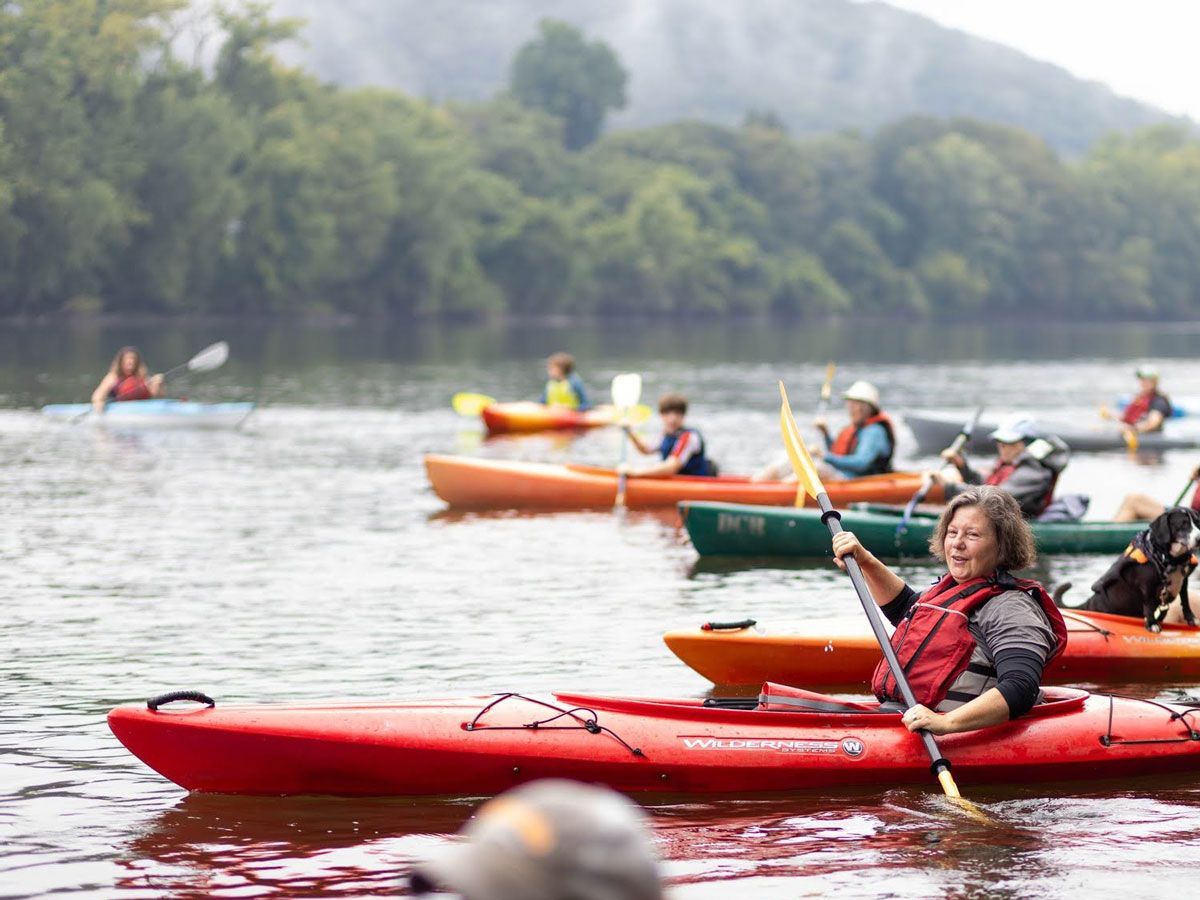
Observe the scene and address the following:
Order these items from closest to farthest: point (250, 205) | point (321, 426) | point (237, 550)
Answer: point (237, 550), point (321, 426), point (250, 205)

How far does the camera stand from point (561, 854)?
1968mm

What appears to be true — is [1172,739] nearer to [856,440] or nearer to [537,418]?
[856,440]

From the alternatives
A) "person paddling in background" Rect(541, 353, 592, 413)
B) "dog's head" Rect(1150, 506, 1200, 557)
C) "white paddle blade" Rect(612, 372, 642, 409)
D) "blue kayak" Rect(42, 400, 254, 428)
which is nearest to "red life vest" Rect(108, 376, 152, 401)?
"blue kayak" Rect(42, 400, 254, 428)

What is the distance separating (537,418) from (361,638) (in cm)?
1355

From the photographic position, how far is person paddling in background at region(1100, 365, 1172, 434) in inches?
840

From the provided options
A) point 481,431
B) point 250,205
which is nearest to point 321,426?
point 481,431

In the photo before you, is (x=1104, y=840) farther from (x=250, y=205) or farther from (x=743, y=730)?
(x=250, y=205)

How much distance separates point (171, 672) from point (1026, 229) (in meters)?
105

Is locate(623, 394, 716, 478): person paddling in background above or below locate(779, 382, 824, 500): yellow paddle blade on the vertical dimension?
below

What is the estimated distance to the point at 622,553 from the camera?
13016 millimetres

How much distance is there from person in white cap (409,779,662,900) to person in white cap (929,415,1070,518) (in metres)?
9.73

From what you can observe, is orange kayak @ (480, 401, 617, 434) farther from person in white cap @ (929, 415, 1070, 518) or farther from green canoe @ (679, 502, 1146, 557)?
person in white cap @ (929, 415, 1070, 518)

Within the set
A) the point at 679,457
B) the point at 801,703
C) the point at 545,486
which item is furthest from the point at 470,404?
the point at 801,703

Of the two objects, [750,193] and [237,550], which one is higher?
[750,193]
